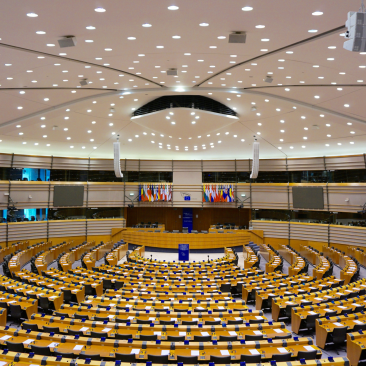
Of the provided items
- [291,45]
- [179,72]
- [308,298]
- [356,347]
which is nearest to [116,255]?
[308,298]

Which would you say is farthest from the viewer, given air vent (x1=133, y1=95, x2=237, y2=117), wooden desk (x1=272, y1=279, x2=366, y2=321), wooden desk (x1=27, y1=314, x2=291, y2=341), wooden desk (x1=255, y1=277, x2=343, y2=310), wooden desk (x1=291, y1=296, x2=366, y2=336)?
air vent (x1=133, y1=95, x2=237, y2=117)

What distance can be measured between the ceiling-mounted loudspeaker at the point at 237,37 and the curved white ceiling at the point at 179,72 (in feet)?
0.49

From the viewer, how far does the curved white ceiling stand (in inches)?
273

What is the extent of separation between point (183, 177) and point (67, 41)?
22.4 m

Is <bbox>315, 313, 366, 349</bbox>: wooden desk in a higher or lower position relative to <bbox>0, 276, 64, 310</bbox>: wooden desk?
lower

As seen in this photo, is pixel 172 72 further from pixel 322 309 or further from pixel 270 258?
pixel 270 258

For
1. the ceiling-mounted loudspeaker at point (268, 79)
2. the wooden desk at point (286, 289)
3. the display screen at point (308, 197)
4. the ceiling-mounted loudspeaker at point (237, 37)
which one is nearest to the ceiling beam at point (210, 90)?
the ceiling-mounted loudspeaker at point (268, 79)

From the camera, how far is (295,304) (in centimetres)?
1065

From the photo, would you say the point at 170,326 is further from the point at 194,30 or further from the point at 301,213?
the point at 301,213

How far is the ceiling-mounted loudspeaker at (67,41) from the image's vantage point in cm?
796

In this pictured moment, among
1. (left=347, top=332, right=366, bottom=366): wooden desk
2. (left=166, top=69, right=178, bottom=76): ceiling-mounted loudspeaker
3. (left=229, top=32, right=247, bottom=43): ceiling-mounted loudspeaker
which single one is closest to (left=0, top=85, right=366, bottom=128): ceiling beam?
(left=166, top=69, right=178, bottom=76): ceiling-mounted loudspeaker

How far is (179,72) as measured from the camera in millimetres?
12070

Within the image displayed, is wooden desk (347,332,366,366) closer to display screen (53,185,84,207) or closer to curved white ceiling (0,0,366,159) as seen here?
curved white ceiling (0,0,366,159)

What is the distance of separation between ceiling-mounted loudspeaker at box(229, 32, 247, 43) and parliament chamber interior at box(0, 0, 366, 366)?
0.06 meters
